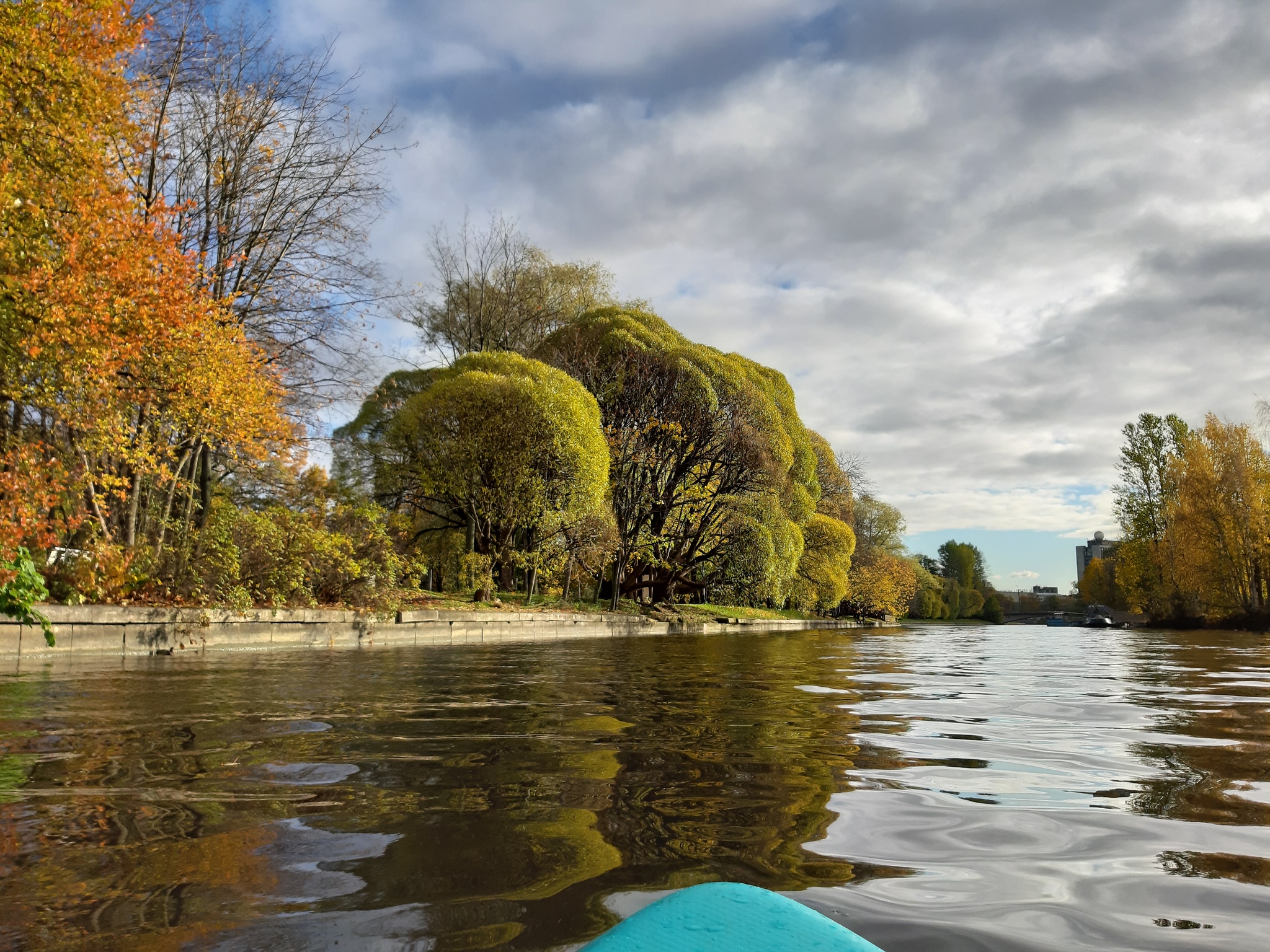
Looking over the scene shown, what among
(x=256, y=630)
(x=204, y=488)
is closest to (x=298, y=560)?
(x=256, y=630)

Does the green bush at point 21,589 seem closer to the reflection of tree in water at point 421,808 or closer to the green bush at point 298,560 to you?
the reflection of tree in water at point 421,808

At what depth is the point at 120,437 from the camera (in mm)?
10461

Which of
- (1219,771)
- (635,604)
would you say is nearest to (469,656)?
(1219,771)

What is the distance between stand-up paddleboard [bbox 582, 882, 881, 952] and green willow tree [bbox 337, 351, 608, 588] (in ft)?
63.1

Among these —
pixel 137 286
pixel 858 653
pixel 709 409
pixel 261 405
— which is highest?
pixel 709 409

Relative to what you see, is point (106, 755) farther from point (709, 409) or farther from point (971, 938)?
point (709, 409)

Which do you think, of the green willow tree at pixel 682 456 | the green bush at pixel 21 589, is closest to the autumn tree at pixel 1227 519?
the green willow tree at pixel 682 456

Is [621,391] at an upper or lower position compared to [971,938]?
upper

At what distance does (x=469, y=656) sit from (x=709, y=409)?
1858 centimetres

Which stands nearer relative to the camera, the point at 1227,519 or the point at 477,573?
the point at 477,573

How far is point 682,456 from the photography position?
29375 mm

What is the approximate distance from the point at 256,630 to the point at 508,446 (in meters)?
10.2

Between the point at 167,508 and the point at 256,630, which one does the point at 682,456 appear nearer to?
the point at 167,508

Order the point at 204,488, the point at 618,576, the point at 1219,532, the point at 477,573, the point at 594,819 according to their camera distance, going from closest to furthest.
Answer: the point at 594,819, the point at 204,488, the point at 477,573, the point at 618,576, the point at 1219,532
